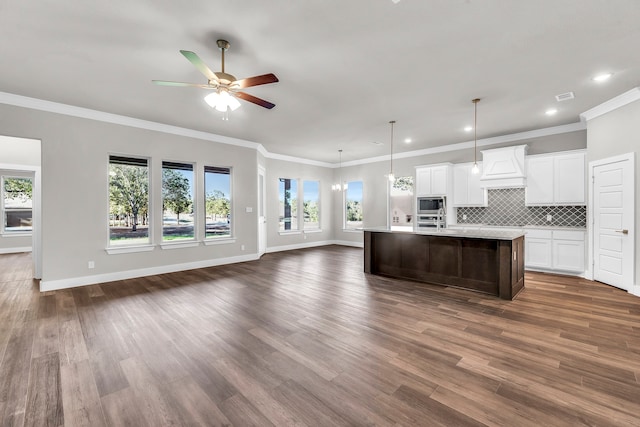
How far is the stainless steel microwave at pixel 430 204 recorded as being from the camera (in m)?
6.72

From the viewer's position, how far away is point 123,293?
166 inches

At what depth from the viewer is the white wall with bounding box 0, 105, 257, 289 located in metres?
4.30

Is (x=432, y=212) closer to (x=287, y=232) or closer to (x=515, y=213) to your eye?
(x=515, y=213)

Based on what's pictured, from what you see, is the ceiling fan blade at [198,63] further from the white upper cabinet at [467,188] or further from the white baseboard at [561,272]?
the white baseboard at [561,272]

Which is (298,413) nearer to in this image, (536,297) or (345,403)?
(345,403)

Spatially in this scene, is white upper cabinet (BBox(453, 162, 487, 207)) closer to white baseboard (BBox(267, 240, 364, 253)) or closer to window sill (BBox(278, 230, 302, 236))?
white baseboard (BBox(267, 240, 364, 253))

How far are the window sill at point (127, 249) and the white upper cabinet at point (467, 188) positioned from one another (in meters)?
6.85

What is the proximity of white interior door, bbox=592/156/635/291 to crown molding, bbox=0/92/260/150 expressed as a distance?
715 cm

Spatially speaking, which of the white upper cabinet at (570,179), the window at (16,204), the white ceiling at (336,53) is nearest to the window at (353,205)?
the white ceiling at (336,53)

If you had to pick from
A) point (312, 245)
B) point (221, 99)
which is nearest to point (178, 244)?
point (221, 99)

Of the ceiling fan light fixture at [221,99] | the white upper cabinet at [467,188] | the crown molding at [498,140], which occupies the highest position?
the crown molding at [498,140]

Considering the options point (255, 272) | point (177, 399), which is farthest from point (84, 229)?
point (177, 399)

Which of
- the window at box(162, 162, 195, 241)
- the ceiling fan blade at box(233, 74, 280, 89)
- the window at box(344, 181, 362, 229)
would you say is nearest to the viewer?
the ceiling fan blade at box(233, 74, 280, 89)

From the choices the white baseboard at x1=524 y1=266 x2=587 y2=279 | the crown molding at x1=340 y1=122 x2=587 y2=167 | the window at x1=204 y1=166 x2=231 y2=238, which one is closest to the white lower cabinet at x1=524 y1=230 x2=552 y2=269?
the white baseboard at x1=524 y1=266 x2=587 y2=279
